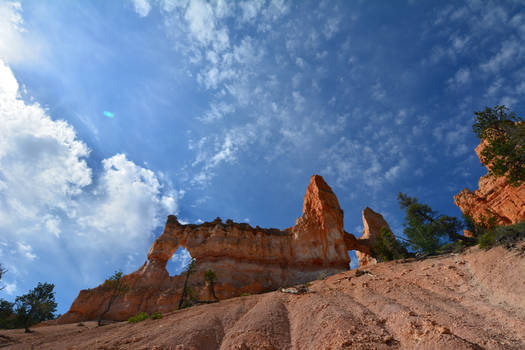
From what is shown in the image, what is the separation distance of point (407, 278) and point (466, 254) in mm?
5680

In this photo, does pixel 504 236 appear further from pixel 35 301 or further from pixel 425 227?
pixel 35 301

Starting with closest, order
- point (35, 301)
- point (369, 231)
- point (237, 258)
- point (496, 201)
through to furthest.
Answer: point (35, 301), point (496, 201), point (237, 258), point (369, 231)

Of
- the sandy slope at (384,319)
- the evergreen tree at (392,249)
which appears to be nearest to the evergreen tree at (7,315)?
the sandy slope at (384,319)

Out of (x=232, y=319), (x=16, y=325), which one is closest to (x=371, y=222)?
(x=232, y=319)

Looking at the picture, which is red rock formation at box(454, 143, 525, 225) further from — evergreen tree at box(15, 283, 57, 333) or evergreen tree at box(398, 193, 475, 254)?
evergreen tree at box(15, 283, 57, 333)

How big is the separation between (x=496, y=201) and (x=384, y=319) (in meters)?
46.0

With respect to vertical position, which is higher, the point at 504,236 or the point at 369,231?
the point at 369,231

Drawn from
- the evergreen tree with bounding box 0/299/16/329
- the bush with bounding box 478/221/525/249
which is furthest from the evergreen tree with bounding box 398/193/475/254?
the evergreen tree with bounding box 0/299/16/329

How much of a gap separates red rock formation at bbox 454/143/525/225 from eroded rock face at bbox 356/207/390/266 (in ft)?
57.8

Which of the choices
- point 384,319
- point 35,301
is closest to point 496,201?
point 384,319

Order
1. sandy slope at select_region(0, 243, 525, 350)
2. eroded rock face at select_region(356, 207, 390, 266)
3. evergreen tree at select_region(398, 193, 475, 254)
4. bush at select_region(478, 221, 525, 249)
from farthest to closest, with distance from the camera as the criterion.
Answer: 1. eroded rock face at select_region(356, 207, 390, 266)
2. evergreen tree at select_region(398, 193, 475, 254)
3. bush at select_region(478, 221, 525, 249)
4. sandy slope at select_region(0, 243, 525, 350)

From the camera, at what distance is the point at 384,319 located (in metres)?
11.5

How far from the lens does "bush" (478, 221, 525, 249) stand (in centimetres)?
1606

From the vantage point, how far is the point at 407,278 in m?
18.3
